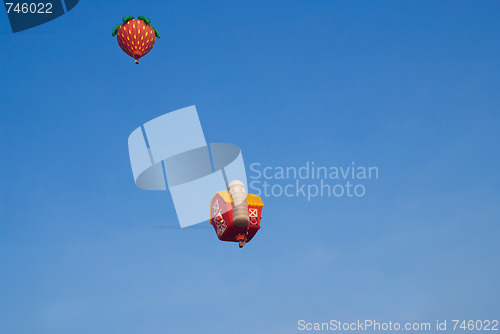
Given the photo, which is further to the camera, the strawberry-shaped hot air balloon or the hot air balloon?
the strawberry-shaped hot air balloon

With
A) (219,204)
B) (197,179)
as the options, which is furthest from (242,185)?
(197,179)

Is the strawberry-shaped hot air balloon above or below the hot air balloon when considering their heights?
above

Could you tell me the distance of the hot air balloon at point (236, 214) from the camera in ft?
127

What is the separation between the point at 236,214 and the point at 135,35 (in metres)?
14.0

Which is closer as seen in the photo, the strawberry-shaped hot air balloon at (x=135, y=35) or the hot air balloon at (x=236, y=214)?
the hot air balloon at (x=236, y=214)

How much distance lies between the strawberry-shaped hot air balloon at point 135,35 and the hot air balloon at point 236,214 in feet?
37.3

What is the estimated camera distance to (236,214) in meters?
38.5

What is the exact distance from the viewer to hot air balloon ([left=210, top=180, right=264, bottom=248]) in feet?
127

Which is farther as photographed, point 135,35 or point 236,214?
point 135,35

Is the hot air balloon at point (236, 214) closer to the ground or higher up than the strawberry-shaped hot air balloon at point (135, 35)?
closer to the ground

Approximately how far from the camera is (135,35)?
43500 mm

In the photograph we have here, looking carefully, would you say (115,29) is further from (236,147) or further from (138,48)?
(236,147)

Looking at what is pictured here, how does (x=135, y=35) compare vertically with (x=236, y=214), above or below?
above

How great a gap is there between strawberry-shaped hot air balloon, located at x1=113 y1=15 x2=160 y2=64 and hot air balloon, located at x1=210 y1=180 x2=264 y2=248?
1138 centimetres
